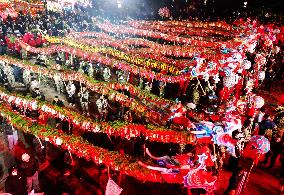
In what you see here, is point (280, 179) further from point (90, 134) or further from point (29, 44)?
point (29, 44)

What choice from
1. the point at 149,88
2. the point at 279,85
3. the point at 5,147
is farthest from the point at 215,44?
the point at 5,147

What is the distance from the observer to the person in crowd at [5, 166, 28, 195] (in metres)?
6.88

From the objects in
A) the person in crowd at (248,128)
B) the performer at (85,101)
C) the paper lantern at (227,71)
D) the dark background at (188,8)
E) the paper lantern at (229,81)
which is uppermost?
the dark background at (188,8)

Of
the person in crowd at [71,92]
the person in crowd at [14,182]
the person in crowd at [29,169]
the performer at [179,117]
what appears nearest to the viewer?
the person in crowd at [14,182]

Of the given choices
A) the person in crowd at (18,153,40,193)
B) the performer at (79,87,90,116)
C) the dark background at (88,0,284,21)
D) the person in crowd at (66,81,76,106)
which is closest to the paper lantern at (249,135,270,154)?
the person in crowd at (18,153,40,193)

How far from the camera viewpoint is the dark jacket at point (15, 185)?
22.6ft

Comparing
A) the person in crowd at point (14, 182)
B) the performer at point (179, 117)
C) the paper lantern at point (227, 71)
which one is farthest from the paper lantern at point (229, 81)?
the person in crowd at point (14, 182)

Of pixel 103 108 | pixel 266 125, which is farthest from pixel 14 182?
pixel 266 125

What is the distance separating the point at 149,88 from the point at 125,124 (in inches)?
255

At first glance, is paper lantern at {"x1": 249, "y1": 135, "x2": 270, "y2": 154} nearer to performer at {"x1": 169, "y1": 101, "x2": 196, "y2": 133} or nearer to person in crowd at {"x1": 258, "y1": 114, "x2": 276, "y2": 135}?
performer at {"x1": 169, "y1": 101, "x2": 196, "y2": 133}

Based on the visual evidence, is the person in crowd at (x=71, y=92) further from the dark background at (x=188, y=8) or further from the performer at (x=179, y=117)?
the dark background at (x=188, y=8)

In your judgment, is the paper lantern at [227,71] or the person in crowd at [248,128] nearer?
the person in crowd at [248,128]

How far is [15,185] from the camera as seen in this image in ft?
22.8

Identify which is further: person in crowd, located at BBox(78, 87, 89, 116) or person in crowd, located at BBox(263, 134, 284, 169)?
person in crowd, located at BBox(78, 87, 89, 116)
